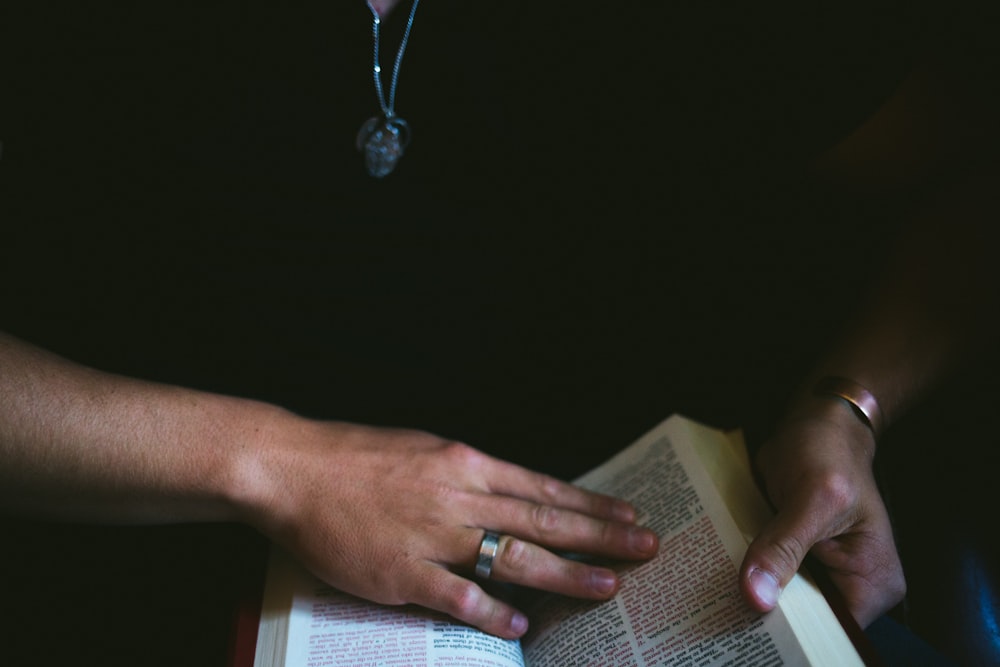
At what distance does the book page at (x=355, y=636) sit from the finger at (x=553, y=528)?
110 mm

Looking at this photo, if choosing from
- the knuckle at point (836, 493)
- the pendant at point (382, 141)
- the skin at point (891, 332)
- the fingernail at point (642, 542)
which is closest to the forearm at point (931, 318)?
the skin at point (891, 332)

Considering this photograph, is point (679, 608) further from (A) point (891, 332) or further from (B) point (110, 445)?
(B) point (110, 445)

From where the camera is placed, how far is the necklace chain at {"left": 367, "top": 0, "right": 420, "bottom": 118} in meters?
0.77

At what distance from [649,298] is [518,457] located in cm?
32

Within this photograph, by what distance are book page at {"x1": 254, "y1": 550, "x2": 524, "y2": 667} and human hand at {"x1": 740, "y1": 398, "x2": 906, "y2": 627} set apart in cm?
28

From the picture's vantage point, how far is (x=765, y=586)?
1.98 ft

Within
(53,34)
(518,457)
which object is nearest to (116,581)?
(518,457)

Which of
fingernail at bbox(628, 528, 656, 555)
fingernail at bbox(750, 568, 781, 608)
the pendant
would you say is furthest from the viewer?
the pendant

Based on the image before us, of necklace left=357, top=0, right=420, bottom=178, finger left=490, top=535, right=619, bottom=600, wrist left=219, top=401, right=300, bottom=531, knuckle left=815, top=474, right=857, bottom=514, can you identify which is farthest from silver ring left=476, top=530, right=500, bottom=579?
necklace left=357, top=0, right=420, bottom=178

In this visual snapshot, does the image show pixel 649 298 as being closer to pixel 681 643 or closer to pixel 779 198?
Result: pixel 779 198

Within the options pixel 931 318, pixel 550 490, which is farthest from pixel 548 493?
pixel 931 318

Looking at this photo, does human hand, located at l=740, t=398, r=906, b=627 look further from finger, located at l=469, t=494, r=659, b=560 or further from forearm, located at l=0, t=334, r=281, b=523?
forearm, located at l=0, t=334, r=281, b=523

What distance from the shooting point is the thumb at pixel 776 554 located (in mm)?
602

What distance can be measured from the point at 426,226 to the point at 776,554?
56 centimetres
